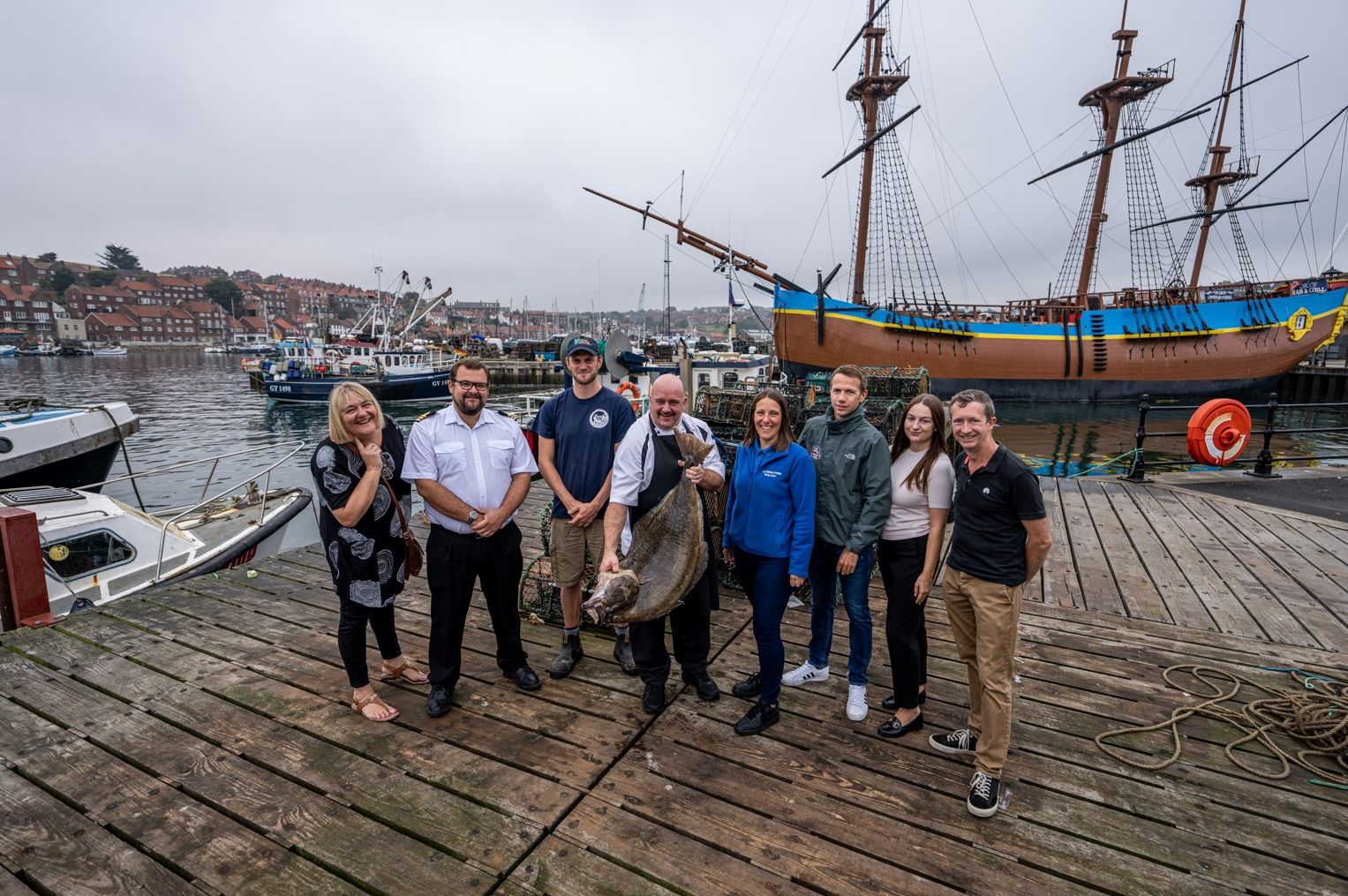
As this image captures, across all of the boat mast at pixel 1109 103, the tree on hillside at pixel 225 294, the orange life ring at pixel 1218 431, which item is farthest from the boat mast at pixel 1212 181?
the tree on hillside at pixel 225 294

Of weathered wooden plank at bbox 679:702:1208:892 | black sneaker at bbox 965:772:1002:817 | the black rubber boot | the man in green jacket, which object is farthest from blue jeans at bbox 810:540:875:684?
the black rubber boot

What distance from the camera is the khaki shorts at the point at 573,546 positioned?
3.50m

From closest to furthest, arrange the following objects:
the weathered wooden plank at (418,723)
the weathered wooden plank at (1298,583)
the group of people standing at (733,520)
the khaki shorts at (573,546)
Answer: the weathered wooden plank at (418,723) → the group of people standing at (733,520) → the khaki shorts at (573,546) → the weathered wooden plank at (1298,583)

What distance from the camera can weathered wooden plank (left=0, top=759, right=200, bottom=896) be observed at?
2115 mm

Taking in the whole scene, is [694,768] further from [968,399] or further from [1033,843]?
[968,399]

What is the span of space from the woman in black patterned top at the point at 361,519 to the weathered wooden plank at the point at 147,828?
80cm

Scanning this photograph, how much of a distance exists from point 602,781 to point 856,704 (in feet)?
4.60

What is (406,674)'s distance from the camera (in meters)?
3.48

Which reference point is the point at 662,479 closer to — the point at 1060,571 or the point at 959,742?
the point at 959,742

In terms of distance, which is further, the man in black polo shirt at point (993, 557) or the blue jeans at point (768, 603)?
the blue jeans at point (768, 603)

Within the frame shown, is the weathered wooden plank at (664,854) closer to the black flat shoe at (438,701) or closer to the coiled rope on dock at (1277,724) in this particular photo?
the black flat shoe at (438,701)

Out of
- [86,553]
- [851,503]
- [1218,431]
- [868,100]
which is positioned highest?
[868,100]

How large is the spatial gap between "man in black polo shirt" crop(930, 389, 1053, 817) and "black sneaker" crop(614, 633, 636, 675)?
188 centimetres

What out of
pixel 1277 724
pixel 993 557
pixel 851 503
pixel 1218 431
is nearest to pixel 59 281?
pixel 851 503
